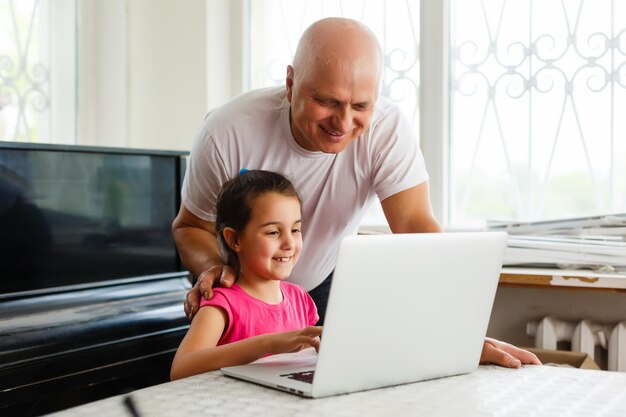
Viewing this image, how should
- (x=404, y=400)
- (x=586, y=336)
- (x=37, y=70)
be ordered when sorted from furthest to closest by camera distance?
(x=37, y=70)
(x=586, y=336)
(x=404, y=400)

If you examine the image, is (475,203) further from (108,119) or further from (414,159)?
(108,119)

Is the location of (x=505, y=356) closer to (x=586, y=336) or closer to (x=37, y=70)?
(x=586, y=336)

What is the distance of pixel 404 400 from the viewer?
1.00 meters

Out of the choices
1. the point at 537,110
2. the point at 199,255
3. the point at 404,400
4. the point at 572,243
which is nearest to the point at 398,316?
the point at 404,400

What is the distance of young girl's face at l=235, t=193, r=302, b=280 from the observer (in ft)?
4.84

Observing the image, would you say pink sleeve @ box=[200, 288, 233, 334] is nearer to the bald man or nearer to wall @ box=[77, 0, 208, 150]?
the bald man

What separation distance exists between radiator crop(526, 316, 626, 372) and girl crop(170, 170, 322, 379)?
106 centimetres

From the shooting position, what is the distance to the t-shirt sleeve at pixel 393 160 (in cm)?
181

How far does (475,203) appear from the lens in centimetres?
273

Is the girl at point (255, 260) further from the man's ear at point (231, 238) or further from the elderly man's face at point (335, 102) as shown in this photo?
the elderly man's face at point (335, 102)

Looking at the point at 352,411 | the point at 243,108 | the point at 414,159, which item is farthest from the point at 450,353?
the point at 243,108

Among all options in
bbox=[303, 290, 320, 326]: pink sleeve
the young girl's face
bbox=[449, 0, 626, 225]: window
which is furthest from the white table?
bbox=[449, 0, 626, 225]: window

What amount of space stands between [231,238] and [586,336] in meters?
1.29

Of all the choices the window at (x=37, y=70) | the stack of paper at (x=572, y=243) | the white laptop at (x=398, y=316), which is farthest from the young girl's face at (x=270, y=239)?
the window at (x=37, y=70)
